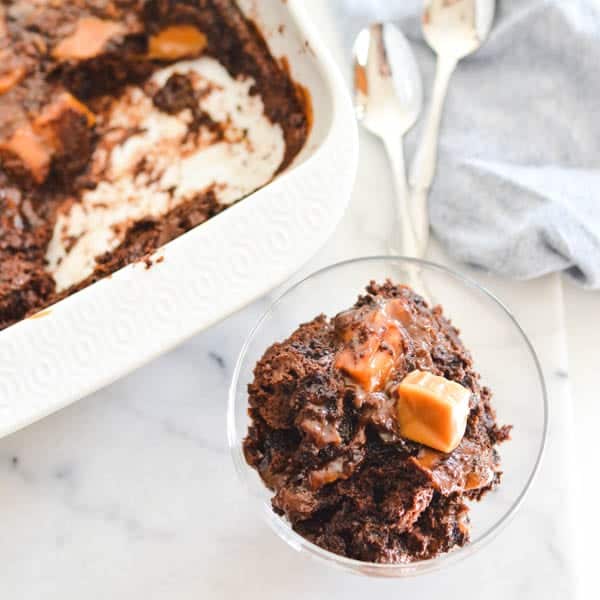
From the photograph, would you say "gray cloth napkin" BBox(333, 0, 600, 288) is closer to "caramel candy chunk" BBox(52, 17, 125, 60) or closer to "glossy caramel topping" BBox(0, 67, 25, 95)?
"caramel candy chunk" BBox(52, 17, 125, 60)

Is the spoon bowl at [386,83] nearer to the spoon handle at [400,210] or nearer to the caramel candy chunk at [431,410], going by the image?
the spoon handle at [400,210]

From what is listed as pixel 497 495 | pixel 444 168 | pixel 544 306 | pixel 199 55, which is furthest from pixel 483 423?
pixel 199 55

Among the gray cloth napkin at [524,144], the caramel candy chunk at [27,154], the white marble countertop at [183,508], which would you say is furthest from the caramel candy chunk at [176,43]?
the white marble countertop at [183,508]

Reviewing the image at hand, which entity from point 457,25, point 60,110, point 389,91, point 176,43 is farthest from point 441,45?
point 60,110

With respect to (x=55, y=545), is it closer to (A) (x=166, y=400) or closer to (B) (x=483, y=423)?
(A) (x=166, y=400)

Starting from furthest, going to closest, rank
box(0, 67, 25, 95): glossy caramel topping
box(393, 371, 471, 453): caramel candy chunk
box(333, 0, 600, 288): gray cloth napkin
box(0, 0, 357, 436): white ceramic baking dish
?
box(0, 67, 25, 95): glossy caramel topping < box(333, 0, 600, 288): gray cloth napkin < box(0, 0, 357, 436): white ceramic baking dish < box(393, 371, 471, 453): caramel candy chunk

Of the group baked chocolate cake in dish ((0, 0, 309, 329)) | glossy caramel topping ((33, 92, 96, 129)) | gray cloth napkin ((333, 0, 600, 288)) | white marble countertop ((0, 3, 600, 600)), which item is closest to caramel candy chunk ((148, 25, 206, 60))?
baked chocolate cake in dish ((0, 0, 309, 329))
